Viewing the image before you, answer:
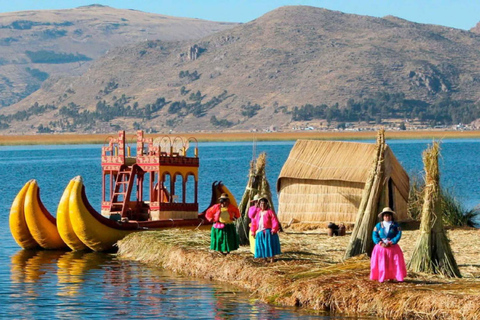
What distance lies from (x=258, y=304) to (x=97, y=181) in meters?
37.3

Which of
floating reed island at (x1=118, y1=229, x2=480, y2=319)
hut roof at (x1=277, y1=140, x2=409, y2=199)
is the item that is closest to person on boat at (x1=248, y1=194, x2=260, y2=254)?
floating reed island at (x1=118, y1=229, x2=480, y2=319)

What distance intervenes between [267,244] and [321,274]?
2.00 meters

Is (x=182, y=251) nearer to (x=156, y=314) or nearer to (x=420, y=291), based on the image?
(x=156, y=314)

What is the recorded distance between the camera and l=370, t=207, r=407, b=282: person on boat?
14961mm

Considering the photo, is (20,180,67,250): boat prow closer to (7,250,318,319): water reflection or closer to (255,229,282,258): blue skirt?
(7,250,318,319): water reflection

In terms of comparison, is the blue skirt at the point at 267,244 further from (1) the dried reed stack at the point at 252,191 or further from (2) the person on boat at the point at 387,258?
(2) the person on boat at the point at 387,258

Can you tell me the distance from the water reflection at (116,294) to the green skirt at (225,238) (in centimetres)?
88

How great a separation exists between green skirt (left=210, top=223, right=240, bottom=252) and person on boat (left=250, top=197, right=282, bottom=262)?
0.91 m

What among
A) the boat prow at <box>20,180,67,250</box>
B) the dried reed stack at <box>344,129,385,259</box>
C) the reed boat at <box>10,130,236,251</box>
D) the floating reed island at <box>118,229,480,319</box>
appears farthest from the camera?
the boat prow at <box>20,180,67,250</box>

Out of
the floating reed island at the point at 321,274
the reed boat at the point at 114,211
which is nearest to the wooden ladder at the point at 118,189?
the reed boat at the point at 114,211

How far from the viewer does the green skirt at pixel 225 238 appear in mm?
18672

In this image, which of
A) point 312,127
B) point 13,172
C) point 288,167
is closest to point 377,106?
point 312,127

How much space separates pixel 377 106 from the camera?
180625 millimetres

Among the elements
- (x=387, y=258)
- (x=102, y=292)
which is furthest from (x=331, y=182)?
(x=387, y=258)
